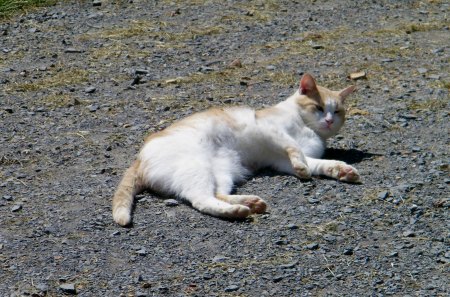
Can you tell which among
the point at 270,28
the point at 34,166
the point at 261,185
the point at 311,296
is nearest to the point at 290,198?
the point at 261,185

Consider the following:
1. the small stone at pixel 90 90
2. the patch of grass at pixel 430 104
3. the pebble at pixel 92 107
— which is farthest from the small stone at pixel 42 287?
the patch of grass at pixel 430 104

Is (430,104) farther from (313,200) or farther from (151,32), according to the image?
(151,32)

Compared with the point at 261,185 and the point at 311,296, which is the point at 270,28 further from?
the point at 311,296

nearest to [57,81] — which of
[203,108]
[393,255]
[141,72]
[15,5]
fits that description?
[141,72]

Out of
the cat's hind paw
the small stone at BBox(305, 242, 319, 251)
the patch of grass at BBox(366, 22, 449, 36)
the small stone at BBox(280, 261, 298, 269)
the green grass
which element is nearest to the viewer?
the small stone at BBox(280, 261, 298, 269)

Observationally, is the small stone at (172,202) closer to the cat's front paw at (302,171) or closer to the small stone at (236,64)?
the cat's front paw at (302,171)

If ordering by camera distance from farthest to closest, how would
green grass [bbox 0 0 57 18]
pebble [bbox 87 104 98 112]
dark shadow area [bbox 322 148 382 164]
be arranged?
1. green grass [bbox 0 0 57 18]
2. pebble [bbox 87 104 98 112]
3. dark shadow area [bbox 322 148 382 164]

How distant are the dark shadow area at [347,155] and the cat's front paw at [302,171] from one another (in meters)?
0.48

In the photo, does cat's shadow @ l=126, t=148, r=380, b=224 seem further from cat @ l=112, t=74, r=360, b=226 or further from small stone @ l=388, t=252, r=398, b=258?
small stone @ l=388, t=252, r=398, b=258

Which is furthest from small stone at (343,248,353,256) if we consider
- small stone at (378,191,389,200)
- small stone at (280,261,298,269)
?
small stone at (378,191,389,200)

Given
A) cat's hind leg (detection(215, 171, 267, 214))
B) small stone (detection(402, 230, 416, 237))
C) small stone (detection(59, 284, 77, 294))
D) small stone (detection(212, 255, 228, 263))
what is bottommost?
small stone (detection(402, 230, 416, 237))

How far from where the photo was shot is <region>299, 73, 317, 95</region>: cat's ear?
6332mm

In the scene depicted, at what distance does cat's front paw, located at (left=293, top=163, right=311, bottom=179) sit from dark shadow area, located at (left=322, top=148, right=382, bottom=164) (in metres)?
0.48

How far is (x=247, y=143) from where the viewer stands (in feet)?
19.3
